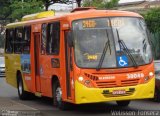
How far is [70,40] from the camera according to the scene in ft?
45.2

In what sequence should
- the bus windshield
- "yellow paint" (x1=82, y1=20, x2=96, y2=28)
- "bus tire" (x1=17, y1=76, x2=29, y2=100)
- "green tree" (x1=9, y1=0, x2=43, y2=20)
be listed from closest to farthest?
the bus windshield → "yellow paint" (x1=82, y1=20, x2=96, y2=28) → "bus tire" (x1=17, y1=76, x2=29, y2=100) → "green tree" (x1=9, y1=0, x2=43, y2=20)

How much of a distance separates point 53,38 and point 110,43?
224cm

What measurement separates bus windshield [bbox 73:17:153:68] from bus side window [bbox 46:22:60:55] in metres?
1.17

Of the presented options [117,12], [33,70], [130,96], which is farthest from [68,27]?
[33,70]

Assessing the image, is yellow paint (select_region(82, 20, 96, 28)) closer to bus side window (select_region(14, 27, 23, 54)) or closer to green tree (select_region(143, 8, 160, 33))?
bus side window (select_region(14, 27, 23, 54))

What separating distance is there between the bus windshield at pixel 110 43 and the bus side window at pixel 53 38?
3.85 ft

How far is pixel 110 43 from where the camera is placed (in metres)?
13.8

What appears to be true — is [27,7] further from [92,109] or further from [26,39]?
[92,109]

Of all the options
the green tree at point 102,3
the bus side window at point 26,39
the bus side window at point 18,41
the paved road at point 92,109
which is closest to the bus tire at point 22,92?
the bus side window at point 18,41

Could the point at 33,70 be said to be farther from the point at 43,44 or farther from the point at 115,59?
the point at 115,59

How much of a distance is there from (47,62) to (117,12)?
2885 mm

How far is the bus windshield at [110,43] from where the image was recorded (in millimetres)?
13688

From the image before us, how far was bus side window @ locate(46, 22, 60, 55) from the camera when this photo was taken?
1500 centimetres

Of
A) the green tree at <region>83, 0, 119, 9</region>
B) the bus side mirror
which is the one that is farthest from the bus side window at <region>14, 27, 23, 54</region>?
the green tree at <region>83, 0, 119, 9</region>
